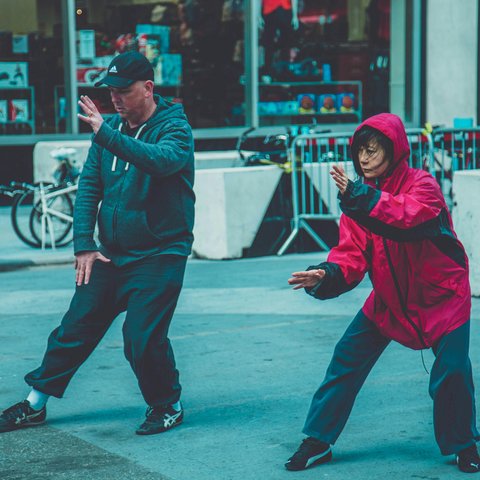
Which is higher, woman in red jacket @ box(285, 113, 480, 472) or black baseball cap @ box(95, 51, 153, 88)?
black baseball cap @ box(95, 51, 153, 88)

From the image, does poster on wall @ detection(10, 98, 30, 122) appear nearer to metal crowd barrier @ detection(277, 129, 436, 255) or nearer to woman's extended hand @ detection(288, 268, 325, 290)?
metal crowd barrier @ detection(277, 129, 436, 255)

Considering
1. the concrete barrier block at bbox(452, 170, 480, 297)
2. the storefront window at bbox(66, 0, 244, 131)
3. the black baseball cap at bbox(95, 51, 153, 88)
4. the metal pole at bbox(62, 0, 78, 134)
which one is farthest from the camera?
the storefront window at bbox(66, 0, 244, 131)

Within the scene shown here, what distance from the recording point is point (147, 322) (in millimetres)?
5500

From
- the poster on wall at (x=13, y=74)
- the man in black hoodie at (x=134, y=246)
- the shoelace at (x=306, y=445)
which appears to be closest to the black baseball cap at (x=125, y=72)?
the man in black hoodie at (x=134, y=246)

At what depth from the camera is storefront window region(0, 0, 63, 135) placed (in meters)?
15.8

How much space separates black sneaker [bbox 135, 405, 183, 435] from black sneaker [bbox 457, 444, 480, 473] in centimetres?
147

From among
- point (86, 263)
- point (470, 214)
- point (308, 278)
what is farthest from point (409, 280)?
point (470, 214)

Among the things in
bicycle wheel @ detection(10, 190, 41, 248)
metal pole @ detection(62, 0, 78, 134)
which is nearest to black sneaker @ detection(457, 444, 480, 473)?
bicycle wheel @ detection(10, 190, 41, 248)

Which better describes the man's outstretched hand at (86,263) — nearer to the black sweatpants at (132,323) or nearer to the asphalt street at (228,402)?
the black sweatpants at (132,323)

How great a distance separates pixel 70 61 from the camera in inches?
637

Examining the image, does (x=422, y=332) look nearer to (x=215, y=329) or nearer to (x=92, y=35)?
(x=215, y=329)

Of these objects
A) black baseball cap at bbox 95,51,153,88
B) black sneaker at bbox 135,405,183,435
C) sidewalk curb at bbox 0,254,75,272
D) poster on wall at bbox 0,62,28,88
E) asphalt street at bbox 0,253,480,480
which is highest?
black baseball cap at bbox 95,51,153,88

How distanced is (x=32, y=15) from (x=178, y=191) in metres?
11.1

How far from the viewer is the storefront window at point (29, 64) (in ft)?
51.9
